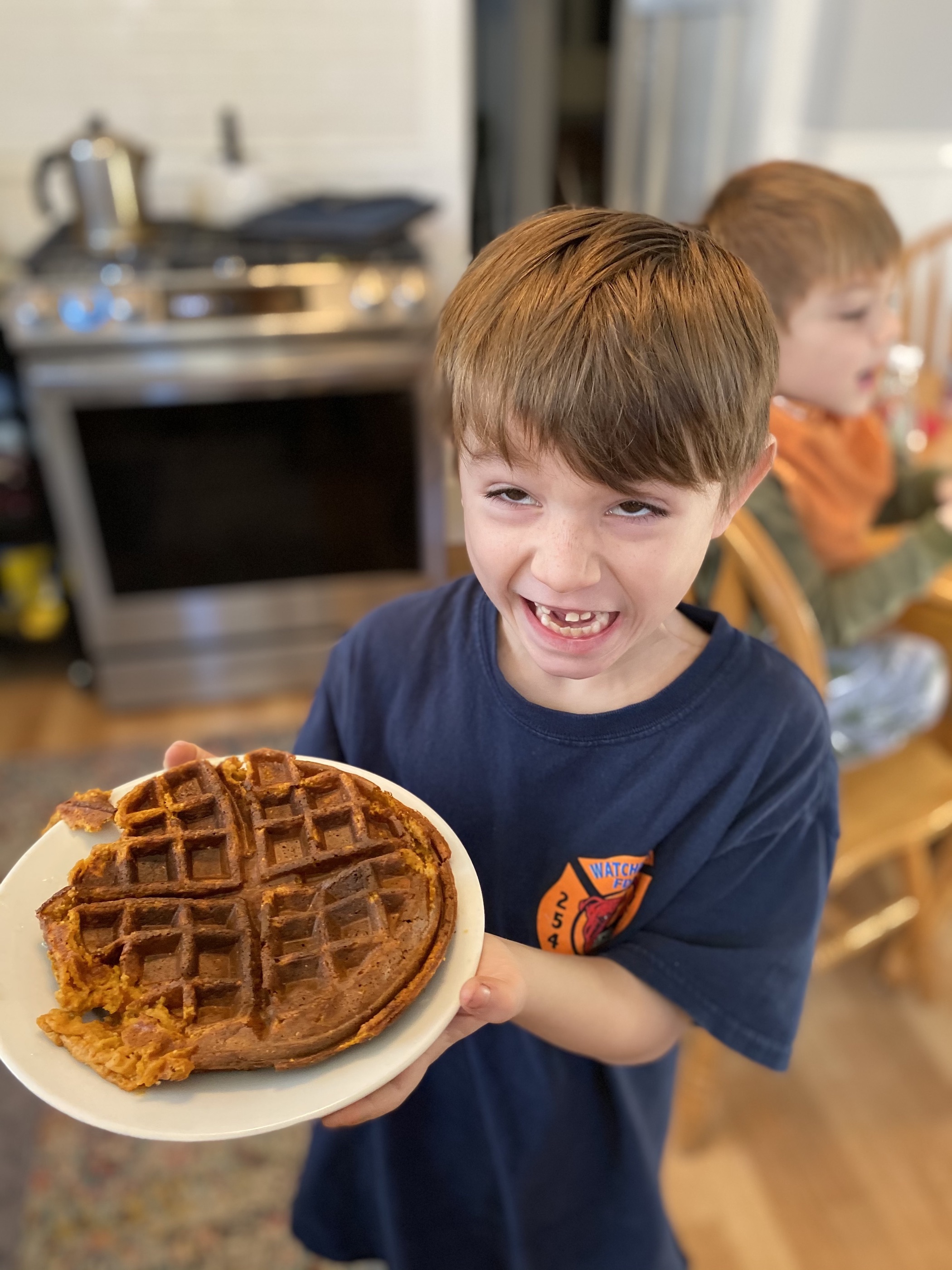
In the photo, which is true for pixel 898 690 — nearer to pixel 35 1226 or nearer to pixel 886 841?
pixel 886 841

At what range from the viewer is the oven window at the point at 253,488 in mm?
2164

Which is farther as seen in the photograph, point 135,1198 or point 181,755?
point 135,1198

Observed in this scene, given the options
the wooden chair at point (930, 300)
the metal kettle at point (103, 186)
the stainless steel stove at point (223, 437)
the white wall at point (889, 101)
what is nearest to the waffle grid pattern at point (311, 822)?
the stainless steel stove at point (223, 437)

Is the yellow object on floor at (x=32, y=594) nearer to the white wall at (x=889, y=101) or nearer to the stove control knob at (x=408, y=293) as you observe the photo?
the stove control knob at (x=408, y=293)

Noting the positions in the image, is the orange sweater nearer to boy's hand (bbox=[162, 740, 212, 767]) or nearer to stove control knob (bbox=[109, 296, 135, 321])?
boy's hand (bbox=[162, 740, 212, 767])

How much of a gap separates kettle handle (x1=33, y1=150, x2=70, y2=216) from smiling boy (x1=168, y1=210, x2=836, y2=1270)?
1.90 meters

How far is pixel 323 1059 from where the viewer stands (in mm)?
543

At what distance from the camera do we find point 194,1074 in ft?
1.76

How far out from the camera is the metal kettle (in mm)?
2092

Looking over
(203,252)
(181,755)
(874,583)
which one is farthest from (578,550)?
(203,252)

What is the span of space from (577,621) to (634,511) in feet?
0.28

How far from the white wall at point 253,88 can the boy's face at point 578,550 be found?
2.02 meters

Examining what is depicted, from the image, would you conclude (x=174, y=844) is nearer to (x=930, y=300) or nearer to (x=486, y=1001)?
(x=486, y=1001)

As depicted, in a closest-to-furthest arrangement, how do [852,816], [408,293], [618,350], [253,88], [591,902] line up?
[618,350] < [591,902] < [852,816] < [408,293] < [253,88]
